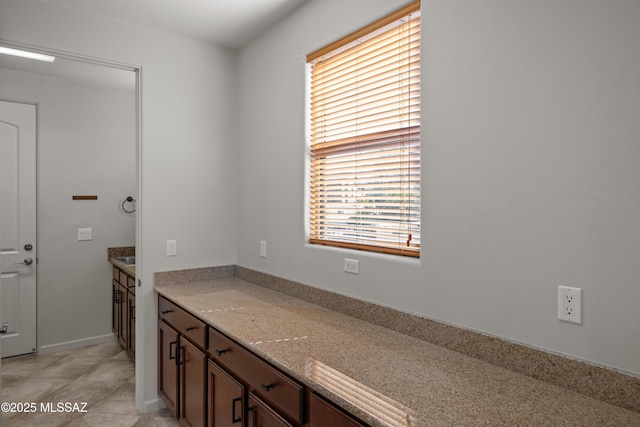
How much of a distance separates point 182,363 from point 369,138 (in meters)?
1.70

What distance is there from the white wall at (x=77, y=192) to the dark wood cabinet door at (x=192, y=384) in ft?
7.26

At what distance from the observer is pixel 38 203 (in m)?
3.77

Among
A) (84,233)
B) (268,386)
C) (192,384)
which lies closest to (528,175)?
(268,386)

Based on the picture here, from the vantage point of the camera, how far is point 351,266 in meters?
2.09

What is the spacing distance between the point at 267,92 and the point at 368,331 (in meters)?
1.77

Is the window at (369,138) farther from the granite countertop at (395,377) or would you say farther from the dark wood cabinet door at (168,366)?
the dark wood cabinet door at (168,366)

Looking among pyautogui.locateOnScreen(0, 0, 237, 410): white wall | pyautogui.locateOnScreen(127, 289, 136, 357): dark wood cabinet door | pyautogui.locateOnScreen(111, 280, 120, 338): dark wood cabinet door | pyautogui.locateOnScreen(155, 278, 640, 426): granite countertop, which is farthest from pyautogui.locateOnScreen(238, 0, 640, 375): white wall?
pyautogui.locateOnScreen(111, 280, 120, 338): dark wood cabinet door

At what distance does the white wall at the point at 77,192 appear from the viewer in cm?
380

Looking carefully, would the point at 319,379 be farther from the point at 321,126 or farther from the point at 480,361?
the point at 321,126

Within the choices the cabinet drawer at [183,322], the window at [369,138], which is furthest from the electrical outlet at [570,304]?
the cabinet drawer at [183,322]

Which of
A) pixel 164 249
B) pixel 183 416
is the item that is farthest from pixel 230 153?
pixel 183 416

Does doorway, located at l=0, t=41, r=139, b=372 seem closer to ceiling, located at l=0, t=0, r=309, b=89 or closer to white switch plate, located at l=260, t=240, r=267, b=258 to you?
ceiling, located at l=0, t=0, r=309, b=89

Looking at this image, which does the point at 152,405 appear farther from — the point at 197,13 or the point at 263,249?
the point at 197,13

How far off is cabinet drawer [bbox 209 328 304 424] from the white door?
2758 mm
